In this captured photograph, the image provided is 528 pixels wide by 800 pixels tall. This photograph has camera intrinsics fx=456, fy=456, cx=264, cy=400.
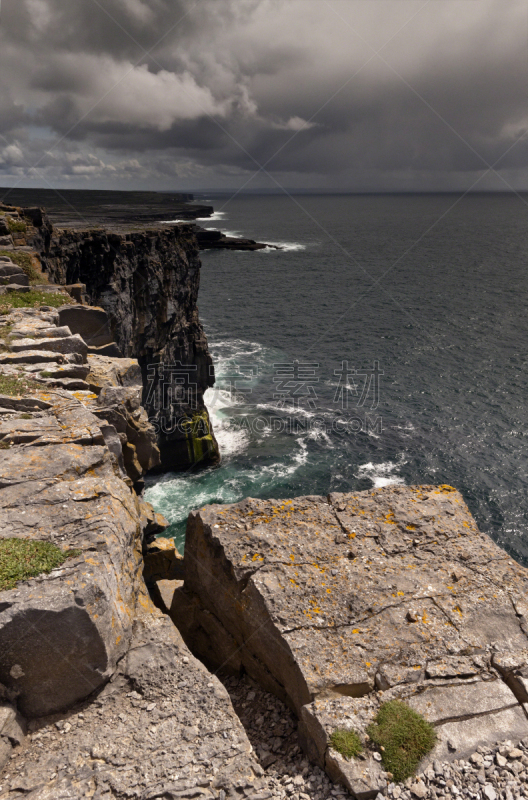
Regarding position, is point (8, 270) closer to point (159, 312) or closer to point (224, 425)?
point (159, 312)

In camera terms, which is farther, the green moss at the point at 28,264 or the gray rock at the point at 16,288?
the green moss at the point at 28,264

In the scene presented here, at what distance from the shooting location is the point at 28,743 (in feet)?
22.6

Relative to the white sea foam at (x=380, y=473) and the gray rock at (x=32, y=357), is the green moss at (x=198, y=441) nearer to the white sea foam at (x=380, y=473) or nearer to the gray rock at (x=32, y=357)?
the white sea foam at (x=380, y=473)

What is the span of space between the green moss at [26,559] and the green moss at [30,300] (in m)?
11.6

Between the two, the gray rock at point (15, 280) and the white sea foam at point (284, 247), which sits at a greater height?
the white sea foam at point (284, 247)

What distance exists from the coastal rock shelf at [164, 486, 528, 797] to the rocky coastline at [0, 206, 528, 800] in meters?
0.04

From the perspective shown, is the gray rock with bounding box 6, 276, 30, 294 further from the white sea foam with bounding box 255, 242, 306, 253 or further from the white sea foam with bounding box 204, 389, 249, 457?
the white sea foam with bounding box 255, 242, 306, 253

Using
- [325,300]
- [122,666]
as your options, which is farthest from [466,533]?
[325,300]

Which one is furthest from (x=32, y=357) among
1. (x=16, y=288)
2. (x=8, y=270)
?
(x=8, y=270)

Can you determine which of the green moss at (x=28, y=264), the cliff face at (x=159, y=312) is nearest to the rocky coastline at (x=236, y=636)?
the green moss at (x=28, y=264)

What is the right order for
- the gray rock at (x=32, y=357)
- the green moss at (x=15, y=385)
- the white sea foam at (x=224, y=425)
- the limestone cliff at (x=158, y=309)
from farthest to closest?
the white sea foam at (x=224, y=425) < the limestone cliff at (x=158, y=309) < the gray rock at (x=32, y=357) < the green moss at (x=15, y=385)

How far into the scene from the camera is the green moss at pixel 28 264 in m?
23.6

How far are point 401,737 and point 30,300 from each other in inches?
747

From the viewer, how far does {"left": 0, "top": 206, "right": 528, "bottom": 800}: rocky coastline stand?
693 centimetres
